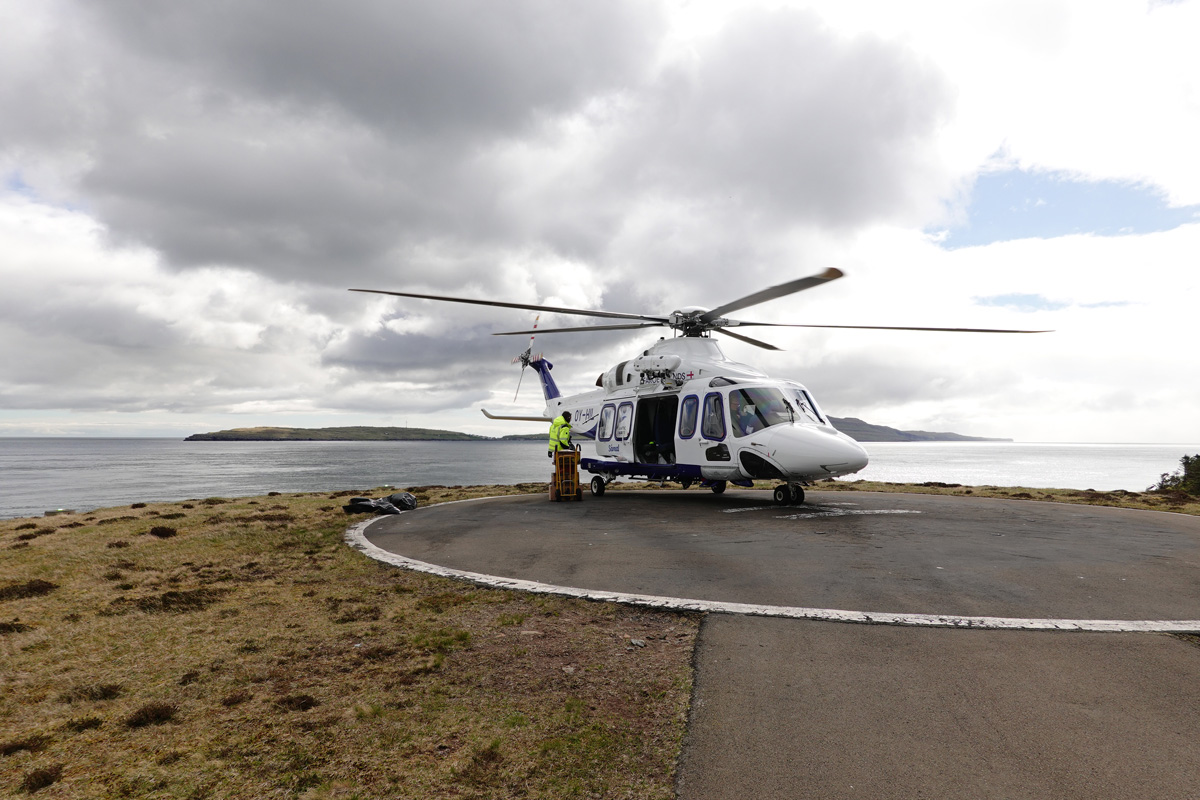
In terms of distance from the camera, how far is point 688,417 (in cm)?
1544

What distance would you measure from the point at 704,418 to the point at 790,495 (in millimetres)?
2763

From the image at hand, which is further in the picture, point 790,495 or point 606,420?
point 606,420

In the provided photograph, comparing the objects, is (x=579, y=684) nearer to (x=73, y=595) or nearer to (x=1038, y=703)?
(x=1038, y=703)

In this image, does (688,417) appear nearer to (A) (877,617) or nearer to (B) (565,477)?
(B) (565,477)

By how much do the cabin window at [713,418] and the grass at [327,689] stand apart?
359 inches

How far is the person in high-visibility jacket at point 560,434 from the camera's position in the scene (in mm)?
16219

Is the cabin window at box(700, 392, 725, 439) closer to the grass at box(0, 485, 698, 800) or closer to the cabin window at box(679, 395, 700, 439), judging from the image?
the cabin window at box(679, 395, 700, 439)

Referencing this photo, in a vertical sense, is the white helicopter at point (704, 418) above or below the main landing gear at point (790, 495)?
above

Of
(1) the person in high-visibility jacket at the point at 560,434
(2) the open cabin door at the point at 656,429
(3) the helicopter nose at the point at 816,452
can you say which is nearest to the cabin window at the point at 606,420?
(2) the open cabin door at the point at 656,429

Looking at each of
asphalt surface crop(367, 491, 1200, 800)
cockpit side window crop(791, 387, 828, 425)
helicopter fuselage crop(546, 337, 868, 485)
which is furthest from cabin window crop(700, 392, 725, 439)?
asphalt surface crop(367, 491, 1200, 800)

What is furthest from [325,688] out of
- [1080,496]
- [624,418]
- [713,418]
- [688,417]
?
[1080,496]

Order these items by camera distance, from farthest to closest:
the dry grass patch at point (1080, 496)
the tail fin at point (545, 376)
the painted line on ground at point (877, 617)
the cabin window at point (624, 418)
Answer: the tail fin at point (545, 376), the cabin window at point (624, 418), the dry grass patch at point (1080, 496), the painted line on ground at point (877, 617)

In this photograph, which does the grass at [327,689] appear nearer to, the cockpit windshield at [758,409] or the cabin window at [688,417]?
the cockpit windshield at [758,409]

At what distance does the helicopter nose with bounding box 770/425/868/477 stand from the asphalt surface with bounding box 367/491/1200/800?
2686 mm
